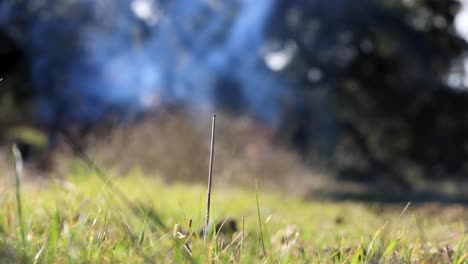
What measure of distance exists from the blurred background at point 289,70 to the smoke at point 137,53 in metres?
0.03

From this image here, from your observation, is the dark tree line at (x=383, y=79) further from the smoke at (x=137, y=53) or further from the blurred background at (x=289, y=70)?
the smoke at (x=137, y=53)

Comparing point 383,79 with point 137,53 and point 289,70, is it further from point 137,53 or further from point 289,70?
point 137,53

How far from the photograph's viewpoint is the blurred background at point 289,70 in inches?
526

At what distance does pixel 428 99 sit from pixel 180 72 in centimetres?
649

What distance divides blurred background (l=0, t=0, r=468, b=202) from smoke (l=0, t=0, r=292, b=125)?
33mm

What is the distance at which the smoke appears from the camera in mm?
13250

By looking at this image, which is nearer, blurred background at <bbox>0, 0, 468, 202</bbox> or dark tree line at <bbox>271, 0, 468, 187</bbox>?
blurred background at <bbox>0, 0, 468, 202</bbox>

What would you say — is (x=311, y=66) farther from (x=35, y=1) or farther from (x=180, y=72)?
(x=35, y=1)

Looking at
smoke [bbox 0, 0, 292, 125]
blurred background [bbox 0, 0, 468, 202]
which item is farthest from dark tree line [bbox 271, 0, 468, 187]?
smoke [bbox 0, 0, 292, 125]

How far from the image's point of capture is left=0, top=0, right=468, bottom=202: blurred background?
43.9ft

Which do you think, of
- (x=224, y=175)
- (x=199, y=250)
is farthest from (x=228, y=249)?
(x=224, y=175)

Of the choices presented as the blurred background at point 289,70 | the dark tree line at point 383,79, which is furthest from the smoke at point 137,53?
the dark tree line at point 383,79

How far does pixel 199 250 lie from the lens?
109 cm

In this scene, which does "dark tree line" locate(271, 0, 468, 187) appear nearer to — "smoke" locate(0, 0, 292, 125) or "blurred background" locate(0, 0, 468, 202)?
"blurred background" locate(0, 0, 468, 202)
